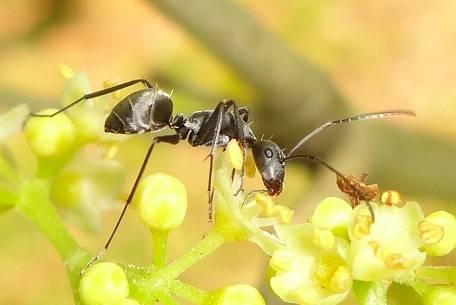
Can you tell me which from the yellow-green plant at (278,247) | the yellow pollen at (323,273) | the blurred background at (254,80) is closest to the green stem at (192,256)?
the yellow-green plant at (278,247)

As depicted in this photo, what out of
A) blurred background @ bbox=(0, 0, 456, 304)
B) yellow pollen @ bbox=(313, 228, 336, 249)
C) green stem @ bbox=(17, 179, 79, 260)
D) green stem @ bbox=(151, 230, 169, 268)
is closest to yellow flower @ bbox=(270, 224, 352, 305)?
yellow pollen @ bbox=(313, 228, 336, 249)

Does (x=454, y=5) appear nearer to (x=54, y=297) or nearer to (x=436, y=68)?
(x=436, y=68)

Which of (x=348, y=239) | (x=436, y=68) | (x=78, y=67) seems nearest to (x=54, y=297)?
(x=78, y=67)

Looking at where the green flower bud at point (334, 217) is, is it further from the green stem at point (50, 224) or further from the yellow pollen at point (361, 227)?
the green stem at point (50, 224)

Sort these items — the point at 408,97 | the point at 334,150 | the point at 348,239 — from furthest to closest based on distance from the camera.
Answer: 1. the point at 408,97
2. the point at 334,150
3. the point at 348,239

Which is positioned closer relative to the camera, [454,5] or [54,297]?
[54,297]

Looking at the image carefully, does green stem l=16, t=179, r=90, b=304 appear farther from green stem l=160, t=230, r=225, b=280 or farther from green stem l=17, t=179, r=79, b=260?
green stem l=160, t=230, r=225, b=280
